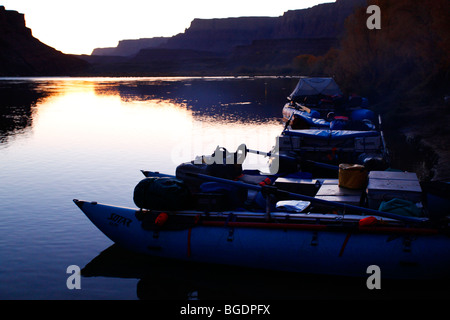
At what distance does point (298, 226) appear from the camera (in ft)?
27.4

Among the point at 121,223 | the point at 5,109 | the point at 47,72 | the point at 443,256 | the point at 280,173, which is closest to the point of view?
the point at 443,256

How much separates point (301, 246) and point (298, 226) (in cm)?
33

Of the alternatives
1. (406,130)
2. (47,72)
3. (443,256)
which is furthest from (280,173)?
(47,72)

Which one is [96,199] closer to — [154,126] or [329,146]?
[329,146]

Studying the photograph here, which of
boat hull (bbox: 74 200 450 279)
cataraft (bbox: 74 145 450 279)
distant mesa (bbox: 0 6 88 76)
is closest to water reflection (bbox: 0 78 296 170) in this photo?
cataraft (bbox: 74 145 450 279)

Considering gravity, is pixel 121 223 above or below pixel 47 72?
below

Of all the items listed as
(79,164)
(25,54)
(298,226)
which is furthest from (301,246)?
(25,54)

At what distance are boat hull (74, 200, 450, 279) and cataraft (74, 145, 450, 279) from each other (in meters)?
0.02

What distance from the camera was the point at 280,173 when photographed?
13102 mm

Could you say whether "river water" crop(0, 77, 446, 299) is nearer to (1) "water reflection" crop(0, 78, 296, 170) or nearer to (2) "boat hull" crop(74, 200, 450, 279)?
(1) "water reflection" crop(0, 78, 296, 170)

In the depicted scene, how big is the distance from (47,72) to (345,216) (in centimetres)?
17535

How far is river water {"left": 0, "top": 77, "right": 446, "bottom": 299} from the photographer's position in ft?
28.1
